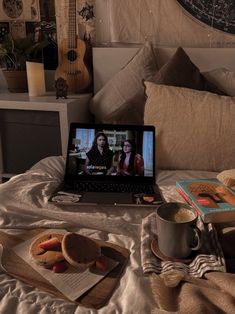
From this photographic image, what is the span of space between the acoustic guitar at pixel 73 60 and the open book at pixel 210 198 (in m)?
1.22

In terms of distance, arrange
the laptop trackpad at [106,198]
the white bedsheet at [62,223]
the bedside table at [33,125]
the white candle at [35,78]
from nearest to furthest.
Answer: the white bedsheet at [62,223], the laptop trackpad at [106,198], the bedside table at [33,125], the white candle at [35,78]

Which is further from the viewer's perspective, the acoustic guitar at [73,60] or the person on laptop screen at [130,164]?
the acoustic guitar at [73,60]

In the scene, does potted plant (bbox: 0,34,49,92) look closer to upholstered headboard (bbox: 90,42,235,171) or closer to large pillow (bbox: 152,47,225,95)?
upholstered headboard (bbox: 90,42,235,171)

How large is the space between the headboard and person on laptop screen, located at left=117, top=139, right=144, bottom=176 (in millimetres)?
853

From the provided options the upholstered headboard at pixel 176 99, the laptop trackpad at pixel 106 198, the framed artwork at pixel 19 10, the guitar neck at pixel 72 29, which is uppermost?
the framed artwork at pixel 19 10

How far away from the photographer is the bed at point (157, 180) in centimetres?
59

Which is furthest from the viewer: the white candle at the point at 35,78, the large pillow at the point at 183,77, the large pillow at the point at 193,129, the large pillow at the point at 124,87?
the white candle at the point at 35,78

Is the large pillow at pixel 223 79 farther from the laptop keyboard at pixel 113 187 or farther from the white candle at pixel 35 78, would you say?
the white candle at pixel 35 78

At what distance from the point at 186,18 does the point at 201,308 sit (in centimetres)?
169

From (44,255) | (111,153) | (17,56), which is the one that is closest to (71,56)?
(17,56)

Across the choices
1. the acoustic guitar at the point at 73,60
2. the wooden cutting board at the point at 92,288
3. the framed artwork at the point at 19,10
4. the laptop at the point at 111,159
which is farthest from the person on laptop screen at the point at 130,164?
the framed artwork at the point at 19,10

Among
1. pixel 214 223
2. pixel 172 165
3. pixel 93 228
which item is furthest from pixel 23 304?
pixel 172 165

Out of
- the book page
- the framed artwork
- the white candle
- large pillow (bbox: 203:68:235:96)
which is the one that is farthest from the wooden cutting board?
the framed artwork

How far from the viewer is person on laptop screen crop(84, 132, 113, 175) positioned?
1.16m
